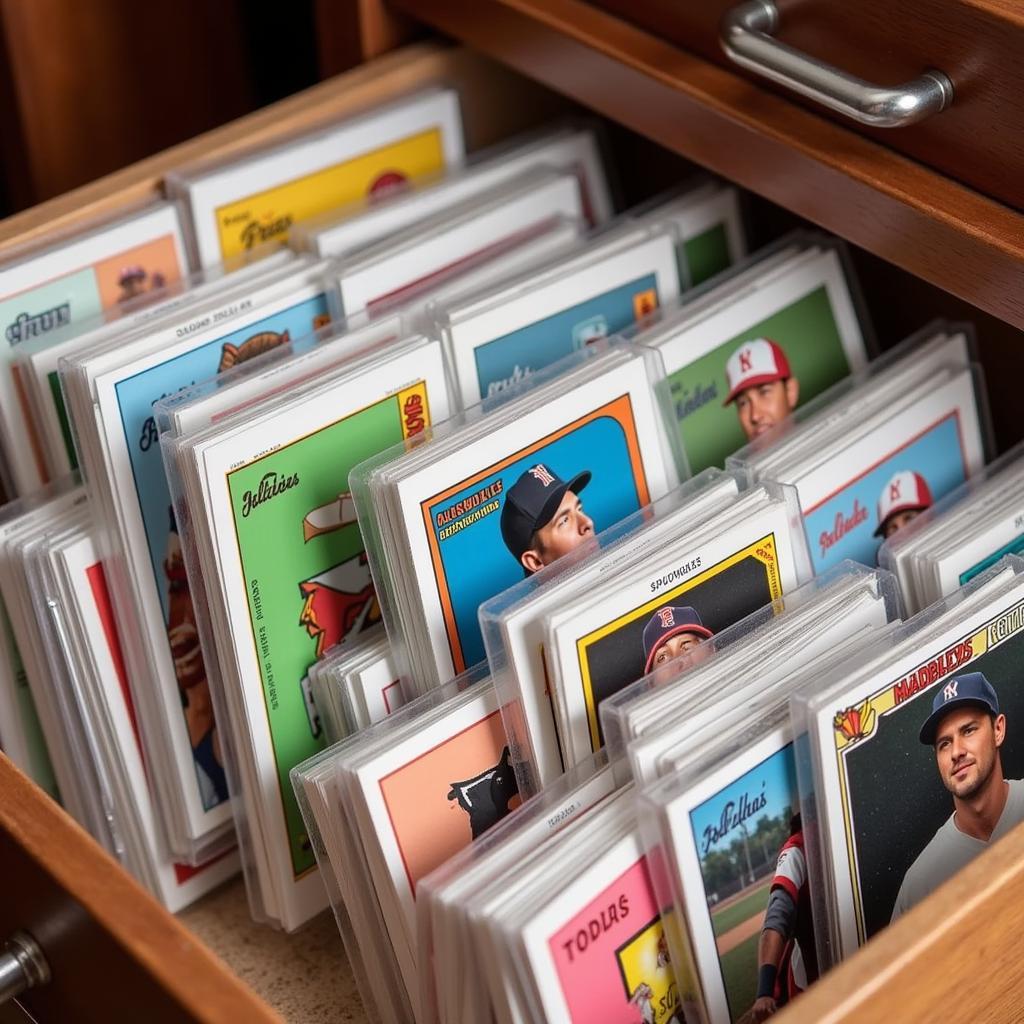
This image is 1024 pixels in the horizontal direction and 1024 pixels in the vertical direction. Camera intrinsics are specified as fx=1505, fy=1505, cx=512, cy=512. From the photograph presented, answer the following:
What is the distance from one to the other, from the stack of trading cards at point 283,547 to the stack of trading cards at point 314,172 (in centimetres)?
18

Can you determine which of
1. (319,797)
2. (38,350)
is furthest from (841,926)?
(38,350)

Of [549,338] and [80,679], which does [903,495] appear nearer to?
[549,338]

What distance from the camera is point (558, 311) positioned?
37.2 inches

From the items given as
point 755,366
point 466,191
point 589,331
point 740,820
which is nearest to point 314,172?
point 466,191

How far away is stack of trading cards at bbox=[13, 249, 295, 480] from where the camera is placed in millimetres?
878

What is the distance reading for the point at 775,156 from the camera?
0.83 metres

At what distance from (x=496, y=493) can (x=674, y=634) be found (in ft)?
0.41

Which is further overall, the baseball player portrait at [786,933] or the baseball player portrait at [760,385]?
the baseball player portrait at [760,385]

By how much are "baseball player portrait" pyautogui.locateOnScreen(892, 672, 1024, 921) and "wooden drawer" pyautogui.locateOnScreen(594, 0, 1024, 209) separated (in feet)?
0.83

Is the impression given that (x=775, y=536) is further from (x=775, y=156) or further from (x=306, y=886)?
(x=306, y=886)

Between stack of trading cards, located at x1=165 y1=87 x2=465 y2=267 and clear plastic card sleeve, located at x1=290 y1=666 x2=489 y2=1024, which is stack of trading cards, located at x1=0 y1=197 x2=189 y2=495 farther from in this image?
clear plastic card sleeve, located at x1=290 y1=666 x2=489 y2=1024

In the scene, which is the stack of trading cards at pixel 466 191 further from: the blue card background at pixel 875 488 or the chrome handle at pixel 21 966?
the chrome handle at pixel 21 966

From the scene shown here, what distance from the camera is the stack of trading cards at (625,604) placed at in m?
0.76

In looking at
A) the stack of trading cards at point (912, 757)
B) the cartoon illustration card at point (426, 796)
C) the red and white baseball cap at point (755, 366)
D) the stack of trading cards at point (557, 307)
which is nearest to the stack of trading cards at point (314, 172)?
the stack of trading cards at point (557, 307)
